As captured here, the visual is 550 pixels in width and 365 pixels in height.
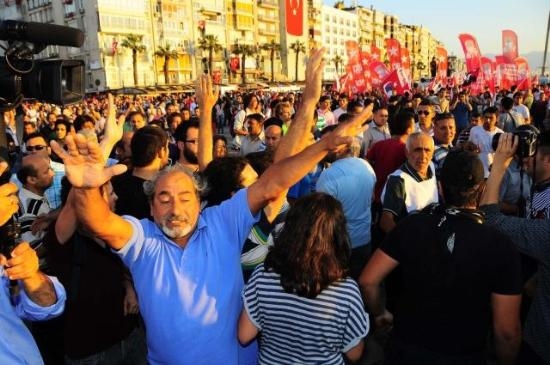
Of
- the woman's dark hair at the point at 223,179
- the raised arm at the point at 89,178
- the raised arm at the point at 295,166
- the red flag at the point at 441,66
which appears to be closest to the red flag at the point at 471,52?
the red flag at the point at 441,66

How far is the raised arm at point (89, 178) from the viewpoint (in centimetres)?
180

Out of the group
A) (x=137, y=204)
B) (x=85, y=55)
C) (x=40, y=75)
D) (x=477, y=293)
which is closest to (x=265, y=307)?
(x=477, y=293)

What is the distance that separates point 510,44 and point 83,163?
19.4m

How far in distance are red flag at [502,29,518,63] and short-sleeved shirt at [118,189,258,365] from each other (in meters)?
18.9

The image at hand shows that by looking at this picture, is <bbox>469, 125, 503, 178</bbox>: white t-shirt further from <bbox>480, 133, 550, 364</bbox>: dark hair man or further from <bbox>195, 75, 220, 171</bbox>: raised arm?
<bbox>195, 75, 220, 171</bbox>: raised arm

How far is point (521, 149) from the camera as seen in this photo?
2547 mm

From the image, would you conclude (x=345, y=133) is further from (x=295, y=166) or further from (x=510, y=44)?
(x=510, y=44)

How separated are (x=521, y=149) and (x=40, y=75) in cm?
284

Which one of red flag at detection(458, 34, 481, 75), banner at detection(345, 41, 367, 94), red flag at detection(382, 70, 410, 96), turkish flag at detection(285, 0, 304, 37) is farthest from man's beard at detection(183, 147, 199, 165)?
red flag at detection(458, 34, 481, 75)

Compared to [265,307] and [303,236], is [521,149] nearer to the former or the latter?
[303,236]

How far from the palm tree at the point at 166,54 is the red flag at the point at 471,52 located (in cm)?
5270

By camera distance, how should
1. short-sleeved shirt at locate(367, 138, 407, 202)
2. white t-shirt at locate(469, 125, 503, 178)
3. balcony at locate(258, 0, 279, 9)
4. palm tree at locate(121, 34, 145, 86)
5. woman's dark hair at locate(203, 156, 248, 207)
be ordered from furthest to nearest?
balcony at locate(258, 0, 279, 9)
palm tree at locate(121, 34, 145, 86)
white t-shirt at locate(469, 125, 503, 178)
short-sleeved shirt at locate(367, 138, 407, 202)
woman's dark hair at locate(203, 156, 248, 207)

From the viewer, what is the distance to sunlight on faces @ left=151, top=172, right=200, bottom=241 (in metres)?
2.23

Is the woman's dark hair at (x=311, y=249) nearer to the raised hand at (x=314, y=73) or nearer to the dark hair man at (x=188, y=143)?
the raised hand at (x=314, y=73)
